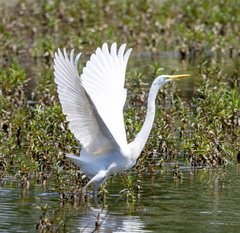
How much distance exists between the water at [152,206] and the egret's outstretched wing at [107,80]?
2.92ft

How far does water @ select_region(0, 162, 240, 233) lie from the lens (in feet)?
22.8

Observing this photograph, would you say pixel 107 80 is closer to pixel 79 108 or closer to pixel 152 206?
pixel 79 108

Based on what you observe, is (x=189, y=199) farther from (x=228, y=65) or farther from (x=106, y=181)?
(x=228, y=65)

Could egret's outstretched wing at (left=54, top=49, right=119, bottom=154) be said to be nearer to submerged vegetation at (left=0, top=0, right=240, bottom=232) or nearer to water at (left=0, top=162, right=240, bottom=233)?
submerged vegetation at (left=0, top=0, right=240, bottom=232)

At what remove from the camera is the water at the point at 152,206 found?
22.8ft

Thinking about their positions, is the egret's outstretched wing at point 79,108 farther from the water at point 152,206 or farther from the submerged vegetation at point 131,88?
the water at point 152,206

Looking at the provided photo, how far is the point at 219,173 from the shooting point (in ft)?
30.0

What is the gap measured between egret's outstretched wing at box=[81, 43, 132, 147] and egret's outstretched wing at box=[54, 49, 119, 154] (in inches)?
21.6

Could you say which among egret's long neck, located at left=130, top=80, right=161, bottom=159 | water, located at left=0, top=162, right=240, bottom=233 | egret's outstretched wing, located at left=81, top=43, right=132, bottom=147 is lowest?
water, located at left=0, top=162, right=240, bottom=233

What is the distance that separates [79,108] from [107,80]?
44.9 inches

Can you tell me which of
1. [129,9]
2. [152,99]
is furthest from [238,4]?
[152,99]

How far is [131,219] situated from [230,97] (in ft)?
14.6

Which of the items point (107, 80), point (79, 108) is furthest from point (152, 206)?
point (107, 80)

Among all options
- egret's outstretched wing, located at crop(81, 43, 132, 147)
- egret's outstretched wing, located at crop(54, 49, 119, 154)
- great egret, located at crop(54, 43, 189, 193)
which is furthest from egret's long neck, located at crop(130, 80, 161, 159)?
egret's outstretched wing, located at crop(81, 43, 132, 147)
